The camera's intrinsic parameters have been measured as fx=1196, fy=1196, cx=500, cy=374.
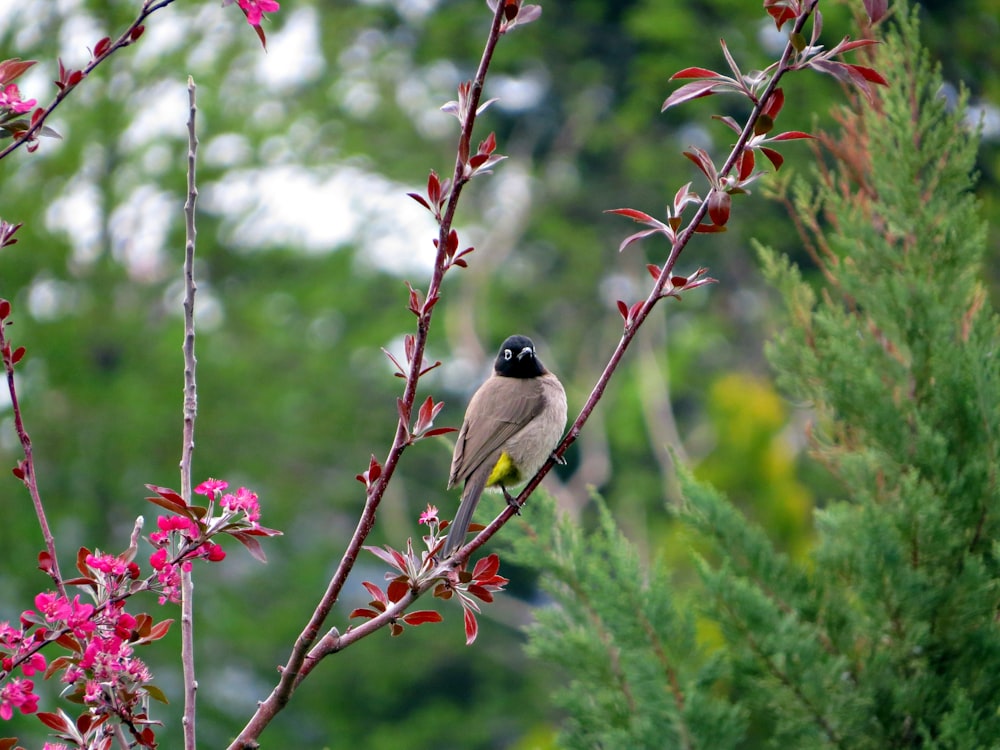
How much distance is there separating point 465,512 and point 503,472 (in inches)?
29.3

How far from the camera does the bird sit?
12.3 ft

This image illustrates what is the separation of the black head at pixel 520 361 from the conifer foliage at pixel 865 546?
885 millimetres

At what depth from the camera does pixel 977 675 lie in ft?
10.5

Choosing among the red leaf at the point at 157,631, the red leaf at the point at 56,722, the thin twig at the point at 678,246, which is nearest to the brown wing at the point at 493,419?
the thin twig at the point at 678,246

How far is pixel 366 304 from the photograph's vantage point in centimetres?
1881

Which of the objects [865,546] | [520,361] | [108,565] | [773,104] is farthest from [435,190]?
[520,361]

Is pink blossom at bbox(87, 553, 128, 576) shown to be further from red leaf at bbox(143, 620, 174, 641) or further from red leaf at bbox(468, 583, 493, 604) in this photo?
red leaf at bbox(468, 583, 493, 604)

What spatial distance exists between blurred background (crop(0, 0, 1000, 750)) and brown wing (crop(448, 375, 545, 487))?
12.3 feet

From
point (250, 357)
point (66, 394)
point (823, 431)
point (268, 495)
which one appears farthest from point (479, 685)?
point (823, 431)

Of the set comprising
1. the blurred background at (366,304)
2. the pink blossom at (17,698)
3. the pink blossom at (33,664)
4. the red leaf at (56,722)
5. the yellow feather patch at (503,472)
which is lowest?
the pink blossom at (17,698)

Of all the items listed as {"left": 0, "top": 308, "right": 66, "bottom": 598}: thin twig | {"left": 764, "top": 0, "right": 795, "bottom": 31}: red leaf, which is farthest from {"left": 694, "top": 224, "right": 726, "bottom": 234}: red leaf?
{"left": 0, "top": 308, "right": 66, "bottom": 598}: thin twig

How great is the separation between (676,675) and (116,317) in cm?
1119

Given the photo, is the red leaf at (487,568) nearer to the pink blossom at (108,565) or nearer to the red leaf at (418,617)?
the red leaf at (418,617)

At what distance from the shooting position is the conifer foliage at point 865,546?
3.26 meters
